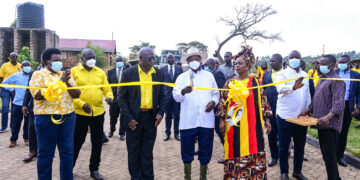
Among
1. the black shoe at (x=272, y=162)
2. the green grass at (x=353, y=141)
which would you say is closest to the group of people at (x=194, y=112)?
the black shoe at (x=272, y=162)

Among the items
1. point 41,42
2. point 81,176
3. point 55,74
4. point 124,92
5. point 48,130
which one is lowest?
point 81,176

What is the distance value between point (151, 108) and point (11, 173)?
9.46 ft

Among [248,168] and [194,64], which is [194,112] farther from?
[248,168]

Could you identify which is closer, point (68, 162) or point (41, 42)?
point (68, 162)

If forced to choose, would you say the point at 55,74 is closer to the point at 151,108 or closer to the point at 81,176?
the point at 151,108

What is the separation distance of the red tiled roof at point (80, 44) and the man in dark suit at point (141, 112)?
41.7m

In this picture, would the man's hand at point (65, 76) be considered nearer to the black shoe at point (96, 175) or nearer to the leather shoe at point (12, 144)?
the black shoe at point (96, 175)

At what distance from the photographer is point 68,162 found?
11.9 feet

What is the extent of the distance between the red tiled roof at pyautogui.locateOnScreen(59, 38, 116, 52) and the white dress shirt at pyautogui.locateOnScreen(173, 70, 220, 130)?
4185 centimetres

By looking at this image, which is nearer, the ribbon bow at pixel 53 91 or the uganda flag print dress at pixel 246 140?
the ribbon bow at pixel 53 91

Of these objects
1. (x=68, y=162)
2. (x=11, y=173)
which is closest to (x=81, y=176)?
(x=68, y=162)

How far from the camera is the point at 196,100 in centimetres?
395

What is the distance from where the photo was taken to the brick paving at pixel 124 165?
4504 mm

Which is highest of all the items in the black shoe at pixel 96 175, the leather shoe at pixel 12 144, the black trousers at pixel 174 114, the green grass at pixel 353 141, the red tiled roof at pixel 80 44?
the red tiled roof at pixel 80 44
